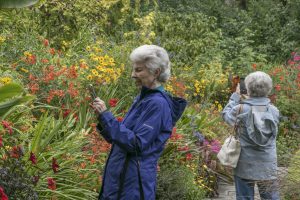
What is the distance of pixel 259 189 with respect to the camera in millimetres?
6285

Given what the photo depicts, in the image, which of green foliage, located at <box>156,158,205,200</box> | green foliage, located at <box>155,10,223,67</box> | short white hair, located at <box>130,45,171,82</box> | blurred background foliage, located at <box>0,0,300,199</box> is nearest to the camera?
short white hair, located at <box>130,45,171,82</box>

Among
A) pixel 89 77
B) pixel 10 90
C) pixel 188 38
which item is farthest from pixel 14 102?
pixel 188 38

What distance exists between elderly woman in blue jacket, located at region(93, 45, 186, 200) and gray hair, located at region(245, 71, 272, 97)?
1.98 meters

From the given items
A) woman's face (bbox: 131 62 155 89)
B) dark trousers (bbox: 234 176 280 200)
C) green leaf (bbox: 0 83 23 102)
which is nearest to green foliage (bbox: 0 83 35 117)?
green leaf (bbox: 0 83 23 102)

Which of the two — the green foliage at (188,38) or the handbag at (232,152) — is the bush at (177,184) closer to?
the handbag at (232,152)

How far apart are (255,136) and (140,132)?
2336 mm

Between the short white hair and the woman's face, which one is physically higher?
the short white hair

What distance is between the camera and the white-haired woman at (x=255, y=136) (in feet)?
20.8

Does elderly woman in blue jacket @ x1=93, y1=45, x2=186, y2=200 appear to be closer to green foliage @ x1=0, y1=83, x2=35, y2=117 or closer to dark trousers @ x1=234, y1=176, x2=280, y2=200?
green foliage @ x1=0, y1=83, x2=35, y2=117

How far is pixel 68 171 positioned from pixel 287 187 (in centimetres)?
195

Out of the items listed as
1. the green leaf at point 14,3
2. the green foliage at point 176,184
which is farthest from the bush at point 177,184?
the green leaf at point 14,3

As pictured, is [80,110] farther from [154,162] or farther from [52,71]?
[154,162]

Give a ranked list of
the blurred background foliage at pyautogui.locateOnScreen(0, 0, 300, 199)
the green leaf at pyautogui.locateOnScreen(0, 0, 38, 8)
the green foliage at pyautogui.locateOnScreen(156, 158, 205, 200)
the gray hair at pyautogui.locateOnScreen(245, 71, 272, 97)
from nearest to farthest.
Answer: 1. the green leaf at pyautogui.locateOnScreen(0, 0, 38, 8)
2. the blurred background foliage at pyautogui.locateOnScreen(0, 0, 300, 199)
3. the gray hair at pyautogui.locateOnScreen(245, 71, 272, 97)
4. the green foliage at pyautogui.locateOnScreen(156, 158, 205, 200)

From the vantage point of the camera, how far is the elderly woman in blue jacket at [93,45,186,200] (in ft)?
14.1
